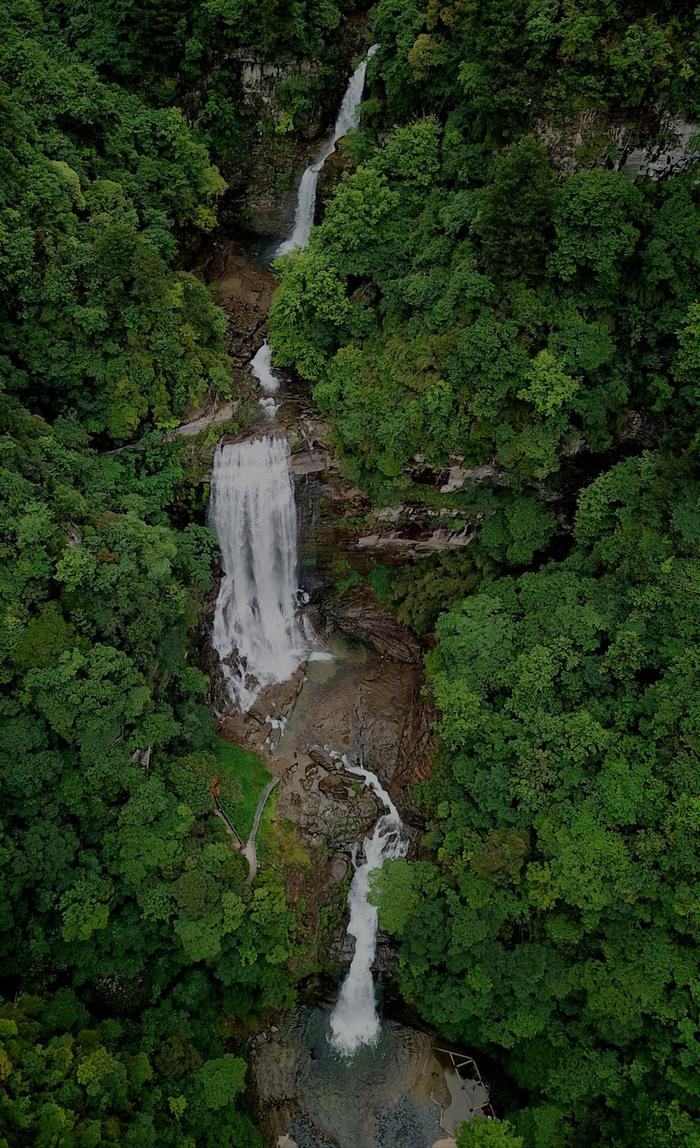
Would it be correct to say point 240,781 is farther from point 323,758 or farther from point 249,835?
point 323,758

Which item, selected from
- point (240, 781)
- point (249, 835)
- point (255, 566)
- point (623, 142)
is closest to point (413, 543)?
point (255, 566)

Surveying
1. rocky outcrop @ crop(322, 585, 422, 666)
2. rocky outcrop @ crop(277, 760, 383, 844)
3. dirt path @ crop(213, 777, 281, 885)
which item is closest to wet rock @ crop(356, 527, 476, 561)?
rocky outcrop @ crop(322, 585, 422, 666)

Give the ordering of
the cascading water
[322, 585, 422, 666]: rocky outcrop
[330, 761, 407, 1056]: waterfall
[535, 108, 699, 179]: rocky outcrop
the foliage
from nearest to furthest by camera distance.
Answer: the foliage < [535, 108, 699, 179]: rocky outcrop < [330, 761, 407, 1056]: waterfall < the cascading water < [322, 585, 422, 666]: rocky outcrop

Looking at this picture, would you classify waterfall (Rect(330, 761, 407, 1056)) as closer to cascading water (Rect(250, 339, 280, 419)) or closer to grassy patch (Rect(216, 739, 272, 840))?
grassy patch (Rect(216, 739, 272, 840))

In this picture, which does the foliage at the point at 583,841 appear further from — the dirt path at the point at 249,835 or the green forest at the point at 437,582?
the dirt path at the point at 249,835

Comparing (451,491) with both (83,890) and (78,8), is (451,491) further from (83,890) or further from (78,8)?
(78,8)

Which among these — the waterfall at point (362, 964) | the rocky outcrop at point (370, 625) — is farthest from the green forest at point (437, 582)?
the waterfall at point (362, 964)
